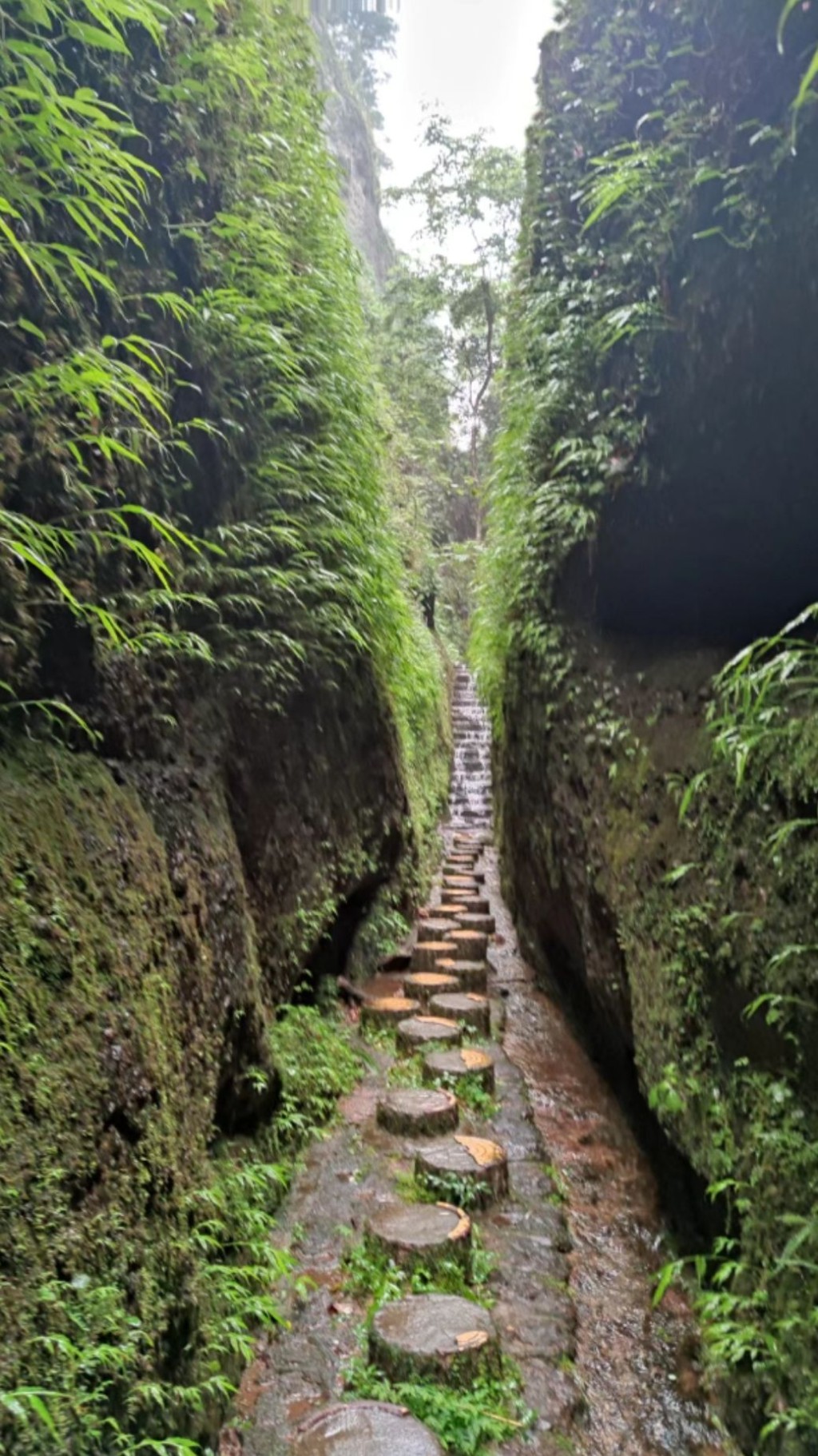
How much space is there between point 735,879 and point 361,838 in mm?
4413

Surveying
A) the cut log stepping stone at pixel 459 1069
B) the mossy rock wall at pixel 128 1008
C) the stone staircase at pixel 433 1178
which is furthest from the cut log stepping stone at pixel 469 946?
the mossy rock wall at pixel 128 1008

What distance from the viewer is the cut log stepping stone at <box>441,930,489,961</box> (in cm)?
863

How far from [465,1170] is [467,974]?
338 cm

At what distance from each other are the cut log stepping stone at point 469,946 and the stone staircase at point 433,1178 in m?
0.01

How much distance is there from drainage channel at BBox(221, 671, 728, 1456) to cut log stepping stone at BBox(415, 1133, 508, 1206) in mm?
13

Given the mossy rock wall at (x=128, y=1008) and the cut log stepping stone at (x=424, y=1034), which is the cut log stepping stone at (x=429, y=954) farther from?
the mossy rock wall at (x=128, y=1008)

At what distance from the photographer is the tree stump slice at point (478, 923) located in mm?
9648

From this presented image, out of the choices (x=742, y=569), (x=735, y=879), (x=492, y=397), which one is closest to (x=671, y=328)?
(x=742, y=569)

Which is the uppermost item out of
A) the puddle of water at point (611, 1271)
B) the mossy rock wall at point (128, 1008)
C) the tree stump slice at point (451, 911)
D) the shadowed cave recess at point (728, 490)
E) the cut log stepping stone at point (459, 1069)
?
the shadowed cave recess at point (728, 490)

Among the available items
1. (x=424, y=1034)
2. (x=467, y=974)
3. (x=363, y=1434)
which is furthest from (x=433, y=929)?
(x=363, y=1434)

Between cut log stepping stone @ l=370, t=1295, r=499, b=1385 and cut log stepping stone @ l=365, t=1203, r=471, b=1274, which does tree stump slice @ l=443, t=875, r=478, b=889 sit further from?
cut log stepping stone @ l=370, t=1295, r=499, b=1385

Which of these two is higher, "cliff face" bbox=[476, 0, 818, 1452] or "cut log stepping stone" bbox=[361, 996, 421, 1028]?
"cliff face" bbox=[476, 0, 818, 1452]

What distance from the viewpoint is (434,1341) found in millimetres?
3273

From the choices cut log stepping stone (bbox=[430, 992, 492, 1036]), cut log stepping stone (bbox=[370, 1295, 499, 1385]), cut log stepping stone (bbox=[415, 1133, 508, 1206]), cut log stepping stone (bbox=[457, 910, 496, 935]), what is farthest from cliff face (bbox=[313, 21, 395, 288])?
cut log stepping stone (bbox=[370, 1295, 499, 1385])
